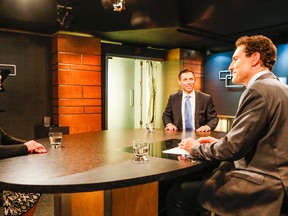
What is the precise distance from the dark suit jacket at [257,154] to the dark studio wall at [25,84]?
149 inches

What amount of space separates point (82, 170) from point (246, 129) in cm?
83

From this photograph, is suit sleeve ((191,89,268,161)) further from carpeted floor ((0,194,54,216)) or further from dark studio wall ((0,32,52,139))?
dark studio wall ((0,32,52,139))

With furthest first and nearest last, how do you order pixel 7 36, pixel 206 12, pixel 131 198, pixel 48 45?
pixel 48 45 → pixel 7 36 → pixel 206 12 → pixel 131 198

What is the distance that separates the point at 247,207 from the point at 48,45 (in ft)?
13.7

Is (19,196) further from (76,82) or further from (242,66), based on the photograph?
(76,82)

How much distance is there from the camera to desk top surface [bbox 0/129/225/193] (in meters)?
1.09

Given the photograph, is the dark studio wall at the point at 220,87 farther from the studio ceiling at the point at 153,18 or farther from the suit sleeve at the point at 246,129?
the suit sleeve at the point at 246,129

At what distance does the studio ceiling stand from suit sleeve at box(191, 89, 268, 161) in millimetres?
2525

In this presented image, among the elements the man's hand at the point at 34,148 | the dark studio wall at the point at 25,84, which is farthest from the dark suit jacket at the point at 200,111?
the dark studio wall at the point at 25,84

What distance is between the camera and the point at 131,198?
5.64ft

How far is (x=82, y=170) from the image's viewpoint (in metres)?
1.28

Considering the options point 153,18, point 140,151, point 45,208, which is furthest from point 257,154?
point 153,18

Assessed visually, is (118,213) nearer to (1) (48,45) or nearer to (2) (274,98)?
(2) (274,98)

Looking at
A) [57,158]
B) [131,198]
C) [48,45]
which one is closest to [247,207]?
[131,198]
